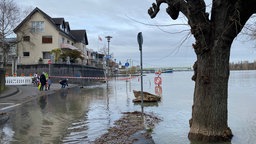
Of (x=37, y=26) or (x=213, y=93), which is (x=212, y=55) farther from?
(x=37, y=26)

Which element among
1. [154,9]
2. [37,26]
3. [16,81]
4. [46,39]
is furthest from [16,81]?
[154,9]

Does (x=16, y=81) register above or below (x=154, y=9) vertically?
below

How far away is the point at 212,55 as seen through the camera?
7.04 meters

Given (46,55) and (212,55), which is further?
(46,55)

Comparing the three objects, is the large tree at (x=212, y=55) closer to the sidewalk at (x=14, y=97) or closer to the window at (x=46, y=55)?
the sidewalk at (x=14, y=97)

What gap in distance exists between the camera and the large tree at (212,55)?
6.86 metres

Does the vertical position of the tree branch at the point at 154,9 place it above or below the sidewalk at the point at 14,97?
above

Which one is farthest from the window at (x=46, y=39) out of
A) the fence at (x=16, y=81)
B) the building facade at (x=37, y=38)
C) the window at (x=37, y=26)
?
the fence at (x=16, y=81)

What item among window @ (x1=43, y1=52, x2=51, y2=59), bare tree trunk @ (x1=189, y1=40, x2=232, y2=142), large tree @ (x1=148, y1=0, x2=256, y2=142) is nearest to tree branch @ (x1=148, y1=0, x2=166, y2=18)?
large tree @ (x1=148, y1=0, x2=256, y2=142)

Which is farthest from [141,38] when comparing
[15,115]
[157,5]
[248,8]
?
[15,115]

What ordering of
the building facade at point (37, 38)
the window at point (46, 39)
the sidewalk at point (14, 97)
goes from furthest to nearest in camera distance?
1. the window at point (46, 39)
2. the building facade at point (37, 38)
3. the sidewalk at point (14, 97)

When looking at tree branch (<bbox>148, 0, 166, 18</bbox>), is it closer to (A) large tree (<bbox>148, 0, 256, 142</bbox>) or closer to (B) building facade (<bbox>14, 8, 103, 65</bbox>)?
(A) large tree (<bbox>148, 0, 256, 142</bbox>)

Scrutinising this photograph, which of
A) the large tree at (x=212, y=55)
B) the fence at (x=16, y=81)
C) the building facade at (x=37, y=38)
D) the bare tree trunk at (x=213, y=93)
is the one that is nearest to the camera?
the large tree at (x=212, y=55)

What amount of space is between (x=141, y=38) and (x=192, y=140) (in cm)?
478
